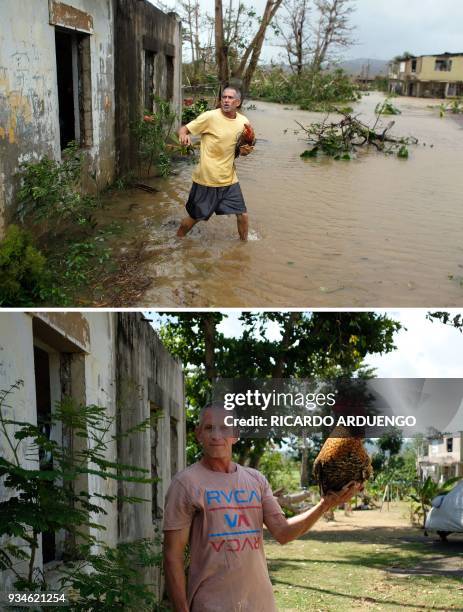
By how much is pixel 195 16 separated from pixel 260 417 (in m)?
30.6

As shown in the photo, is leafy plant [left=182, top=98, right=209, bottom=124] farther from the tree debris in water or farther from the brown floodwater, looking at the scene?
the brown floodwater

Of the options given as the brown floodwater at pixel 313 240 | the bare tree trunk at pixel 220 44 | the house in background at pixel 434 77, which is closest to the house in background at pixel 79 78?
the brown floodwater at pixel 313 240

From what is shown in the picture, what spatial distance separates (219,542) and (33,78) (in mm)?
5297

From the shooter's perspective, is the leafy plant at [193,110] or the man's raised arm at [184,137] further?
the leafy plant at [193,110]

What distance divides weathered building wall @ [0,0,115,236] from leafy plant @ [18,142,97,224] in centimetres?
12

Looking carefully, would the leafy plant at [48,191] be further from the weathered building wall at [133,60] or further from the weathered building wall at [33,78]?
the weathered building wall at [133,60]

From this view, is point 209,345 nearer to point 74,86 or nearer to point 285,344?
point 285,344

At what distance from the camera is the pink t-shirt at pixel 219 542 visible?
8.81ft

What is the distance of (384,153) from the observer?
51.2 feet

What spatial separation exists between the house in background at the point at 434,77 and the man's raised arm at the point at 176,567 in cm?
5451

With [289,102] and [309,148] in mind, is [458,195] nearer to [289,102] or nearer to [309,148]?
[309,148]

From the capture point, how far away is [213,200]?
23.2 ft

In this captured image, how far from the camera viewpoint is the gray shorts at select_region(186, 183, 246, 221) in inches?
277

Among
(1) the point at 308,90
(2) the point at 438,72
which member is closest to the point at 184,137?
(1) the point at 308,90
